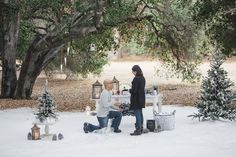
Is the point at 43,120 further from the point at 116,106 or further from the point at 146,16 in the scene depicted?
the point at 146,16

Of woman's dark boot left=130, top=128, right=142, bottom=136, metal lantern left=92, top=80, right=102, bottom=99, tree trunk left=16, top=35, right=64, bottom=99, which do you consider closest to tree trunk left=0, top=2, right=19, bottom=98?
tree trunk left=16, top=35, right=64, bottom=99

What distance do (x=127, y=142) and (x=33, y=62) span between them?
461 inches

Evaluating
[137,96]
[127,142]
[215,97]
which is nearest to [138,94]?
[137,96]

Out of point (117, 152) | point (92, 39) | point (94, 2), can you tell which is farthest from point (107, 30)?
point (117, 152)

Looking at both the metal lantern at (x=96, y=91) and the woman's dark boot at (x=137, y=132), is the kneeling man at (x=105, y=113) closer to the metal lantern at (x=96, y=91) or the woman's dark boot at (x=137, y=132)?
the woman's dark boot at (x=137, y=132)

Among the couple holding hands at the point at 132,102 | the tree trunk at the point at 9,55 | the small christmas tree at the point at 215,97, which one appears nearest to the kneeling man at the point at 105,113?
the couple holding hands at the point at 132,102

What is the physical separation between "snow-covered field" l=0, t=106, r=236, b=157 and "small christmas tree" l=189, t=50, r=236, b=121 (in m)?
0.36

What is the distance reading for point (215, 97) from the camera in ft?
51.1

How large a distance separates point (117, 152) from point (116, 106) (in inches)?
120

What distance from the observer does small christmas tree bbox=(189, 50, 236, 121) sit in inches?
608

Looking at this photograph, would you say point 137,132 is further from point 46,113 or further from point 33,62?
point 33,62

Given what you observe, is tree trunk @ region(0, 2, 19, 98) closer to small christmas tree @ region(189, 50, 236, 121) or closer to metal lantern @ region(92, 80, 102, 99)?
metal lantern @ region(92, 80, 102, 99)

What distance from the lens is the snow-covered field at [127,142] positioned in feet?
37.1

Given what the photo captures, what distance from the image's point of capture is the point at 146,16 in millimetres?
24297
